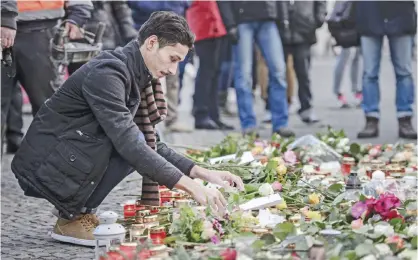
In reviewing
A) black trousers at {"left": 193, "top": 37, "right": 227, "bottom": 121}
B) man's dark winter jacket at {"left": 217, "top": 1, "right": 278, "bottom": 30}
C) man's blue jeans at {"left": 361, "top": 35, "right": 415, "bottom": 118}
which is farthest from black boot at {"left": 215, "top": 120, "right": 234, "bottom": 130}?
man's blue jeans at {"left": 361, "top": 35, "right": 415, "bottom": 118}

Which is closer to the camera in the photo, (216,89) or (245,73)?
(245,73)

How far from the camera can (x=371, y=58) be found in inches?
408

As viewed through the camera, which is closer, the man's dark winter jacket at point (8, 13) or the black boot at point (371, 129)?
the man's dark winter jacket at point (8, 13)

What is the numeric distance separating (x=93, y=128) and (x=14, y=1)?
159 cm

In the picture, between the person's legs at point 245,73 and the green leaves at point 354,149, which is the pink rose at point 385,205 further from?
the person's legs at point 245,73

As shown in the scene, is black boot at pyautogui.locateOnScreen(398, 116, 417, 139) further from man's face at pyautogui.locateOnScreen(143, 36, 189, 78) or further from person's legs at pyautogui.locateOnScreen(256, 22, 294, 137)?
man's face at pyautogui.locateOnScreen(143, 36, 189, 78)

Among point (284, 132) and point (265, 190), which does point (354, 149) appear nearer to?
point (284, 132)

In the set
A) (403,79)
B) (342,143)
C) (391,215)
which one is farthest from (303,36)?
(391,215)

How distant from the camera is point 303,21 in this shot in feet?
38.4

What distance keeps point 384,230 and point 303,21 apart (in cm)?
743

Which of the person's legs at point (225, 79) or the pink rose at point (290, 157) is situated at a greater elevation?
the pink rose at point (290, 157)

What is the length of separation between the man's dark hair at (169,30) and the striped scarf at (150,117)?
1.24 feet

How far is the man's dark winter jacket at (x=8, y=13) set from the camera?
21.3 feet

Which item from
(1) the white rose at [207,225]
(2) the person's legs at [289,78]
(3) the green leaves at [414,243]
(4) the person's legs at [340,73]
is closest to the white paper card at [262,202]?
(1) the white rose at [207,225]
